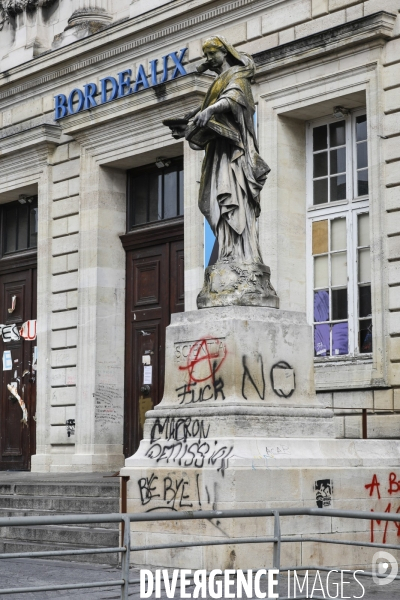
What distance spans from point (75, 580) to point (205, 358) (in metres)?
2.58

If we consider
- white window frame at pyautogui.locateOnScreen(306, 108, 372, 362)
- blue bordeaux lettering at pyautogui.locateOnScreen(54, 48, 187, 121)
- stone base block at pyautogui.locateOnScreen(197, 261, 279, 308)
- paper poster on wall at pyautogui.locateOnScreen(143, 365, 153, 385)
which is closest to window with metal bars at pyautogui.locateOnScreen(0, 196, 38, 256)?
blue bordeaux lettering at pyautogui.locateOnScreen(54, 48, 187, 121)

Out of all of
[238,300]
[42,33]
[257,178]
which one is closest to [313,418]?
[238,300]

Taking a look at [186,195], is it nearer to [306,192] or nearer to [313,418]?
[306,192]

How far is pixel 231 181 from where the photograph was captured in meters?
11.8

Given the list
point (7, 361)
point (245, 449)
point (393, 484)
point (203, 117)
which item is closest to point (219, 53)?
point (203, 117)

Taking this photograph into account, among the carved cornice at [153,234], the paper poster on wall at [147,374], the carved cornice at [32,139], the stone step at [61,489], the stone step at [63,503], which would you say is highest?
the carved cornice at [32,139]

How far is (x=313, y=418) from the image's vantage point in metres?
11.4

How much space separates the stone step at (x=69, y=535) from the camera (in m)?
12.4

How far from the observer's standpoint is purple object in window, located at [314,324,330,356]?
17.3 m

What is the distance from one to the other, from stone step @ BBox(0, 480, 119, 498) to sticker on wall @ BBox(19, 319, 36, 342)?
21.2 feet

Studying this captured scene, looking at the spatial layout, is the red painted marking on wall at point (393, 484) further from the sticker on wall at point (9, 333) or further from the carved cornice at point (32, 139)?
the sticker on wall at point (9, 333)

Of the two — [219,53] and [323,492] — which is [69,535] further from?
[219,53]

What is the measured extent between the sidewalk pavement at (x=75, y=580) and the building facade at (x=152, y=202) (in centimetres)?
480
